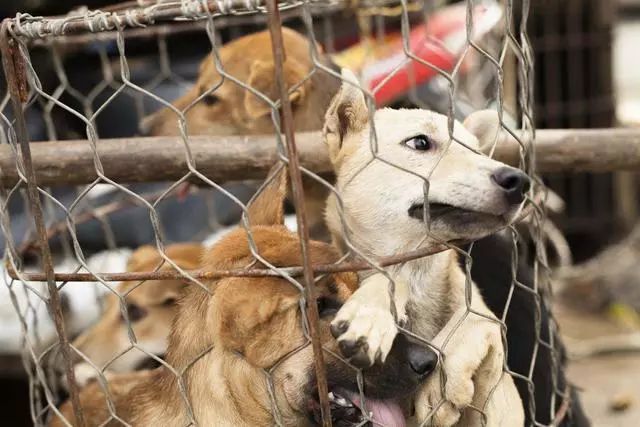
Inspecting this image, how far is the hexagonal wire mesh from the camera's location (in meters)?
1.25

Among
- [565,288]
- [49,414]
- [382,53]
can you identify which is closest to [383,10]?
[382,53]

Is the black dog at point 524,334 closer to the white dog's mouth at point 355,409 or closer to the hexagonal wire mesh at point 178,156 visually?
the hexagonal wire mesh at point 178,156

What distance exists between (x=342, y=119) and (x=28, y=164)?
0.57 meters

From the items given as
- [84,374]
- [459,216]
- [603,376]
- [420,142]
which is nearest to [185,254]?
[84,374]

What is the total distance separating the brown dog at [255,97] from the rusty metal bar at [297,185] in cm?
92

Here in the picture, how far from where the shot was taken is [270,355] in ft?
4.61

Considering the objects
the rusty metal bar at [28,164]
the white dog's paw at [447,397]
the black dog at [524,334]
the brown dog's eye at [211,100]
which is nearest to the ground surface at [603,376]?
the black dog at [524,334]

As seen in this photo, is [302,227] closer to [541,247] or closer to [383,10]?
[541,247]

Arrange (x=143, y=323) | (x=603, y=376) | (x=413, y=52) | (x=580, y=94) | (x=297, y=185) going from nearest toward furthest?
(x=297, y=185)
(x=143, y=323)
(x=413, y=52)
(x=603, y=376)
(x=580, y=94)

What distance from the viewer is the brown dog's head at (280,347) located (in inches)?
54.6

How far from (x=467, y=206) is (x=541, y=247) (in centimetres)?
20

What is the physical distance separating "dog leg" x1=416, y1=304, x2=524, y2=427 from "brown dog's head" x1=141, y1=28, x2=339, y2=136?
884mm

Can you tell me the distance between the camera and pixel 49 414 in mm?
2035

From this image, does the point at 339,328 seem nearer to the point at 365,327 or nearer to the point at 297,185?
the point at 365,327
